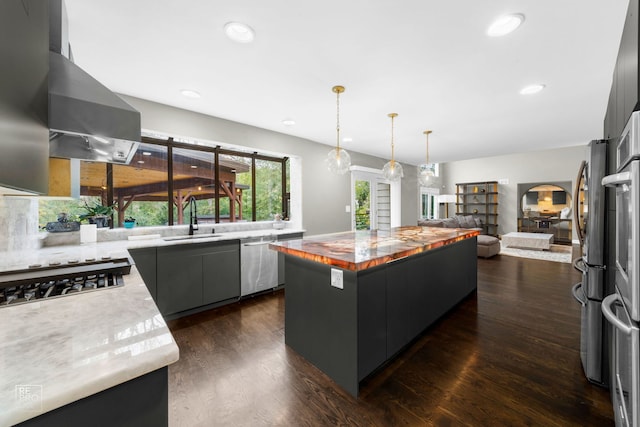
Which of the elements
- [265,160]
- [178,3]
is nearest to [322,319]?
[178,3]

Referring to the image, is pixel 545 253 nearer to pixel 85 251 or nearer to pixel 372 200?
pixel 372 200

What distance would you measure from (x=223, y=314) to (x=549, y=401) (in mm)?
2918

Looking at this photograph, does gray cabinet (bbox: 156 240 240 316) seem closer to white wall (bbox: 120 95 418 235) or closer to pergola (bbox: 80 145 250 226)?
pergola (bbox: 80 145 250 226)

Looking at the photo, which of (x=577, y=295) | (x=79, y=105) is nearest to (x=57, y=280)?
(x=79, y=105)

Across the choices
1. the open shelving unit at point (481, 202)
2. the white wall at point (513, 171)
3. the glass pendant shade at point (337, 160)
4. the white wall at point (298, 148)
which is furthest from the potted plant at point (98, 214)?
the white wall at point (513, 171)

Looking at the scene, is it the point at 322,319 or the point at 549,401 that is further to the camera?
the point at 322,319

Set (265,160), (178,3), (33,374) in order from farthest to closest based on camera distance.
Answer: (265,160) → (178,3) → (33,374)

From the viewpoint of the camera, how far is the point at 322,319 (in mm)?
1910

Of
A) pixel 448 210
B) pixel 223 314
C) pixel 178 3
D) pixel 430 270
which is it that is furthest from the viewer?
pixel 448 210

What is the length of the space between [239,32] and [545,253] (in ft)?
26.0

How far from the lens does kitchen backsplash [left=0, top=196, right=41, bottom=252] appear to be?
5.92 ft

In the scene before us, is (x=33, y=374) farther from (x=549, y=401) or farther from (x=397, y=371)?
(x=549, y=401)

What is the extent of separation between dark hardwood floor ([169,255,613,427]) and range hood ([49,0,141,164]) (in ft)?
5.44

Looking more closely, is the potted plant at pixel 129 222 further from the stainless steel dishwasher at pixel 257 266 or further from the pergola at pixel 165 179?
the stainless steel dishwasher at pixel 257 266
